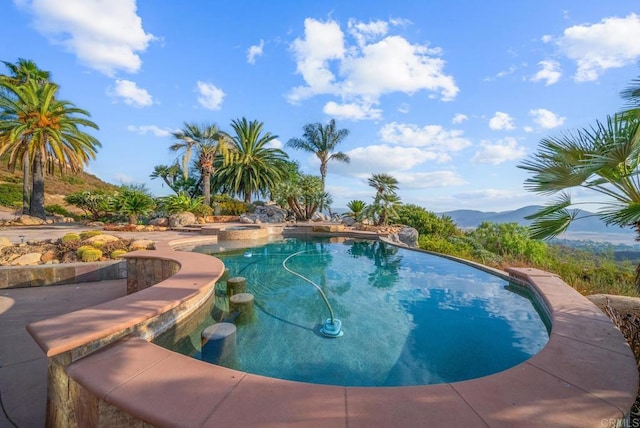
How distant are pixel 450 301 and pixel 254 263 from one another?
18.3 feet

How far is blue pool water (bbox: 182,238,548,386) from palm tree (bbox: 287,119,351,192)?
68.1ft

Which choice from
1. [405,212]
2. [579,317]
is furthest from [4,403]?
[405,212]

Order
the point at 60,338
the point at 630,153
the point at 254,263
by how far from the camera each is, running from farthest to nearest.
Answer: the point at 254,263 → the point at 630,153 → the point at 60,338

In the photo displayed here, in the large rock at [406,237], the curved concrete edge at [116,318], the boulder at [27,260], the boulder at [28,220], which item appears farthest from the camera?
the boulder at [28,220]

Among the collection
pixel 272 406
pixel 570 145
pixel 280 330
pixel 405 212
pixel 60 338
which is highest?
pixel 570 145

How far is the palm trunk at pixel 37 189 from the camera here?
602 inches

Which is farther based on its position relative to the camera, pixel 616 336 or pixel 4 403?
pixel 616 336

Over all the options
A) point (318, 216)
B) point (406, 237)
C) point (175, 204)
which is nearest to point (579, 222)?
point (406, 237)

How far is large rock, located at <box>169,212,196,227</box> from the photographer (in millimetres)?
15429

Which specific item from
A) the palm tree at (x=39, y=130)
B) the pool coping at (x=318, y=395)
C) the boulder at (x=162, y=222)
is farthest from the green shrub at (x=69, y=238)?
the palm tree at (x=39, y=130)

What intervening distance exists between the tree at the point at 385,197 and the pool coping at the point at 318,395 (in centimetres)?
1258

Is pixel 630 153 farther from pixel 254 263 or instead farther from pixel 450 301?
pixel 254 263

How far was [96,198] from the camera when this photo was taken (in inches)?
663

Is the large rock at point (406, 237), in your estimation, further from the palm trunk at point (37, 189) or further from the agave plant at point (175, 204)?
the palm trunk at point (37, 189)
